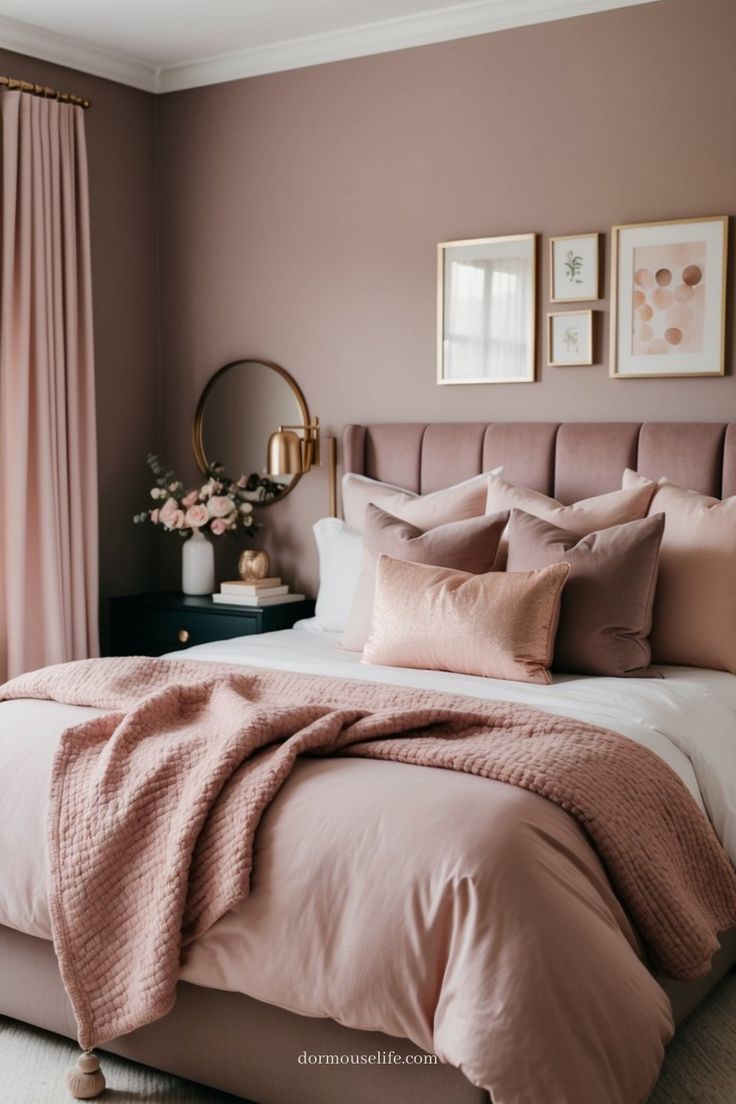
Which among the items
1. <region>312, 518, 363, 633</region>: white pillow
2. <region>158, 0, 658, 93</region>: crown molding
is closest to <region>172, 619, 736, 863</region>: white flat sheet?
<region>312, 518, 363, 633</region>: white pillow

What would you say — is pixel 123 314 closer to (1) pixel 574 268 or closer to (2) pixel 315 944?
(1) pixel 574 268

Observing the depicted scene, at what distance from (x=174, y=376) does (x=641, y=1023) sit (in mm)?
3727

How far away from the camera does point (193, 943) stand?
7.31 feet

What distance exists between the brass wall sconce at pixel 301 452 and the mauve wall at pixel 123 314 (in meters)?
0.67

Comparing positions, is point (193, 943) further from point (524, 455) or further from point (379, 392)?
point (379, 392)

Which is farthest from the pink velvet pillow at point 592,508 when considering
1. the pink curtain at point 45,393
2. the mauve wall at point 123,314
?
the mauve wall at point 123,314

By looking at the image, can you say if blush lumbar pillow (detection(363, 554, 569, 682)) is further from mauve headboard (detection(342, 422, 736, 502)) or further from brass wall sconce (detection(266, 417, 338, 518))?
brass wall sconce (detection(266, 417, 338, 518))

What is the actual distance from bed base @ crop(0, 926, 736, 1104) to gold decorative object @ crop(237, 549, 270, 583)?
223 cm

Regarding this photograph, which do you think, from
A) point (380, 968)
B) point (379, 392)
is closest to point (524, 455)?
point (379, 392)

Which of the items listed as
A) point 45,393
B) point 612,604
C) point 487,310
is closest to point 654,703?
point 612,604

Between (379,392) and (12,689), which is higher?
(379,392)

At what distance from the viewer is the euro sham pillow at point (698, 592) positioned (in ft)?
10.9

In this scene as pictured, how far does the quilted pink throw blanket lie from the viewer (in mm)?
2225

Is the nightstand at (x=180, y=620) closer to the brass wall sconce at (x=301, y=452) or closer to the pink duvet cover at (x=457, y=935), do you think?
the brass wall sconce at (x=301, y=452)
